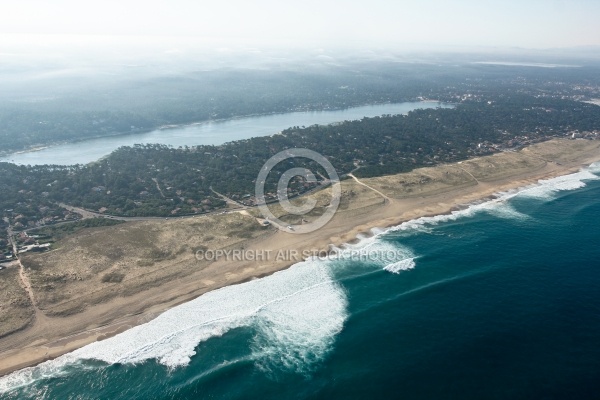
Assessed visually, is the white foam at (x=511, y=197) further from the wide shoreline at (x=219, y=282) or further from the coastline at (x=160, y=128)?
the coastline at (x=160, y=128)

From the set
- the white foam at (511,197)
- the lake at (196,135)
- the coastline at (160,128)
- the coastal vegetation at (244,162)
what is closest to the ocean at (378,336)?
the white foam at (511,197)

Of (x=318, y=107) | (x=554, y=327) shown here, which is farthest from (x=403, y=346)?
(x=318, y=107)

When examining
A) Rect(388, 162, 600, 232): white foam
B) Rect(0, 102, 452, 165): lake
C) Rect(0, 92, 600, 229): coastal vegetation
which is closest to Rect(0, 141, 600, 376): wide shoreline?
Rect(388, 162, 600, 232): white foam

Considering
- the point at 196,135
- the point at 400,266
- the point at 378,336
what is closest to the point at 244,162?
the point at 196,135

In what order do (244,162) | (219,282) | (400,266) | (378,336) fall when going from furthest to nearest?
(244,162), (400,266), (219,282), (378,336)

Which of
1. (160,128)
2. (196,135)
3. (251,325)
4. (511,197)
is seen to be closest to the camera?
(251,325)

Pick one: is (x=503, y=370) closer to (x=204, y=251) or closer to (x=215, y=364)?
(x=215, y=364)

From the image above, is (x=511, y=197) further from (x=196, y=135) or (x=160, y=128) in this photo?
(x=160, y=128)
